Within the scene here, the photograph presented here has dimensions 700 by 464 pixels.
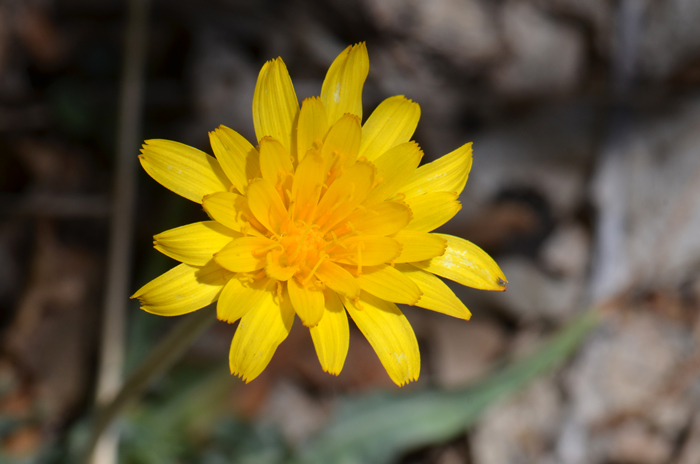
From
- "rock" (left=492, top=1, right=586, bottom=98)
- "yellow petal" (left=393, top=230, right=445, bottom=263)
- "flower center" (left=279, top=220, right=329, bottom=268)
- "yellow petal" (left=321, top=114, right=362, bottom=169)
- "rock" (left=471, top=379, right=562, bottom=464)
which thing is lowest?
"rock" (left=471, top=379, right=562, bottom=464)

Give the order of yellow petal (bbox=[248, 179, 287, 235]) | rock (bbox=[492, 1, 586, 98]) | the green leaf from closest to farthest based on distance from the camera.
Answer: yellow petal (bbox=[248, 179, 287, 235])
the green leaf
rock (bbox=[492, 1, 586, 98])

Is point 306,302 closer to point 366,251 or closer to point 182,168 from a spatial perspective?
point 366,251

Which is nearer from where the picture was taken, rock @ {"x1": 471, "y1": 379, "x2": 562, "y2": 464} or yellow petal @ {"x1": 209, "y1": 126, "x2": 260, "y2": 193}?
yellow petal @ {"x1": 209, "y1": 126, "x2": 260, "y2": 193}

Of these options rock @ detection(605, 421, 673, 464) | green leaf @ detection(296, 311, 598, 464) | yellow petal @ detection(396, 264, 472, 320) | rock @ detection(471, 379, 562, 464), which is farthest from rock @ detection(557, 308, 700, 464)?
yellow petal @ detection(396, 264, 472, 320)

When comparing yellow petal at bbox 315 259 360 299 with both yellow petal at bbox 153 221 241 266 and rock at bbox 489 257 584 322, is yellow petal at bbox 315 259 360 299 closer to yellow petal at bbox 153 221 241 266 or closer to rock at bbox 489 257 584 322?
yellow petal at bbox 153 221 241 266

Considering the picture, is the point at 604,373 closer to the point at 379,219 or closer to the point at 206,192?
the point at 379,219

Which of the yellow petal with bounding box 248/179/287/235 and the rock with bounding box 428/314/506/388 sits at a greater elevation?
the yellow petal with bounding box 248/179/287/235

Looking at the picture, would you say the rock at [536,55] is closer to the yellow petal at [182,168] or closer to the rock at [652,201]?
the rock at [652,201]

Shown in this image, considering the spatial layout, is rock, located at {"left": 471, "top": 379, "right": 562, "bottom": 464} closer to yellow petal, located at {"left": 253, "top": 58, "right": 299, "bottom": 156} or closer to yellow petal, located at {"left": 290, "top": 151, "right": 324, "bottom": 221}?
yellow petal, located at {"left": 290, "top": 151, "right": 324, "bottom": 221}

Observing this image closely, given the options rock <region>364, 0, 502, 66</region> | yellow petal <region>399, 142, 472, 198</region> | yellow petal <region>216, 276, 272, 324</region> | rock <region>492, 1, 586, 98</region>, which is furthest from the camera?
rock <region>492, 1, 586, 98</region>
